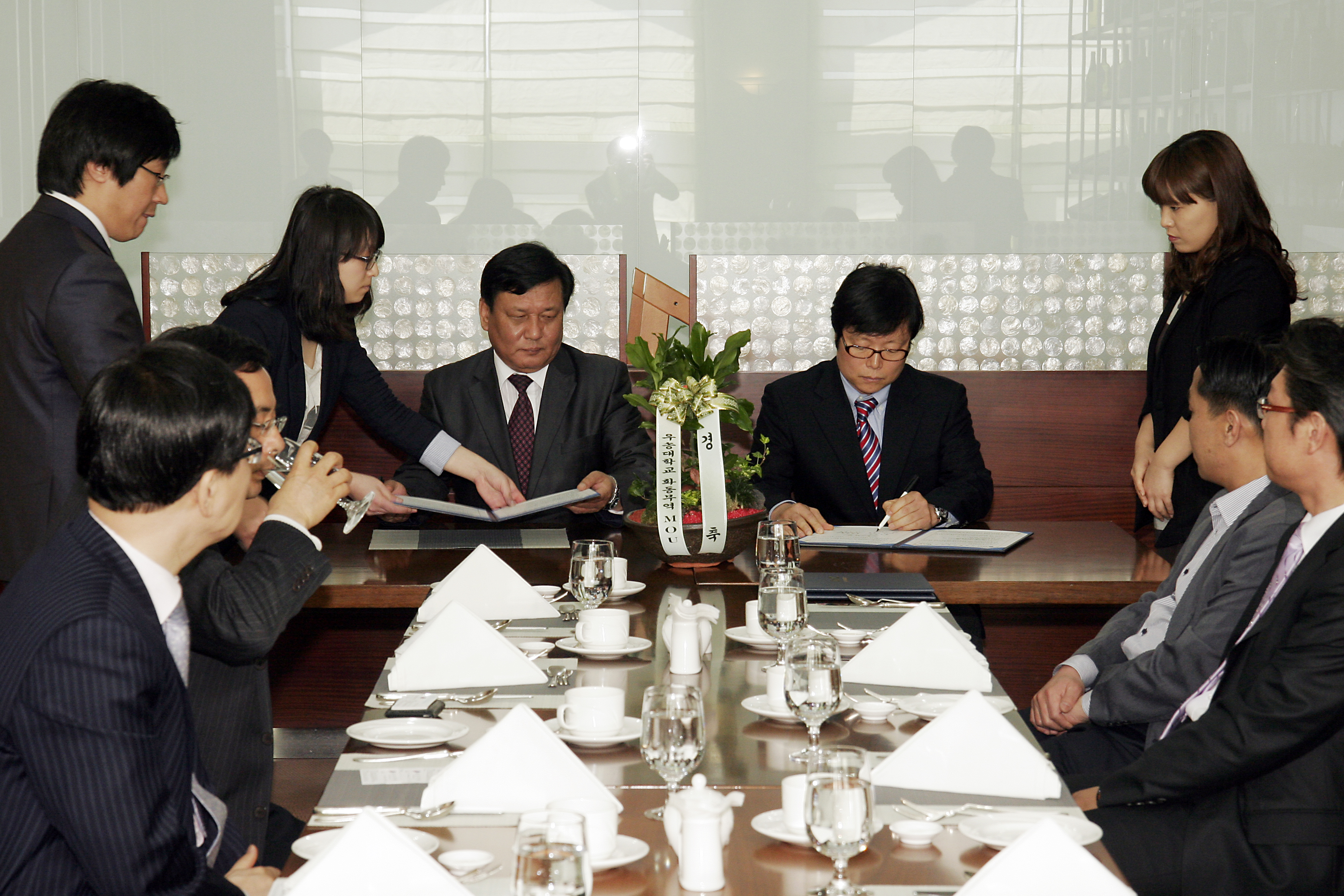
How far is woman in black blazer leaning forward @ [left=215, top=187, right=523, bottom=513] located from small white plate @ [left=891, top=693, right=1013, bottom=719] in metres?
1.68

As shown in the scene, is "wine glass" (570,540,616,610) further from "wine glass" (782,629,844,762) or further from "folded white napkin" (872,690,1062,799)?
"folded white napkin" (872,690,1062,799)

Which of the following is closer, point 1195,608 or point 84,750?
point 84,750

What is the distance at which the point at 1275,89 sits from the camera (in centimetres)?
486

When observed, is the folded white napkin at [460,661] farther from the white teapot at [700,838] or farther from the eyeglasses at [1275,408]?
the eyeglasses at [1275,408]

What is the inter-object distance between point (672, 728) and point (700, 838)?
0.18 metres

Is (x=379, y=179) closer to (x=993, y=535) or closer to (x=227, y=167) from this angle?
(x=227, y=167)

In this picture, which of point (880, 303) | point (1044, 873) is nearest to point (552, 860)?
point (1044, 873)

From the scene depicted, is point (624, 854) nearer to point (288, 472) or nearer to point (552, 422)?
point (288, 472)

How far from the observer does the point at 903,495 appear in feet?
10.9

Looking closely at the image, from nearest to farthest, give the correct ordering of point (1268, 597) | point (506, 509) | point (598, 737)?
point (598, 737)
point (1268, 597)
point (506, 509)

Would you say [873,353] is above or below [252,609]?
above

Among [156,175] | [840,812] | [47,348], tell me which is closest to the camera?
[840,812]

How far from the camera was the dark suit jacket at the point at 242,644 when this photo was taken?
72.1 inches

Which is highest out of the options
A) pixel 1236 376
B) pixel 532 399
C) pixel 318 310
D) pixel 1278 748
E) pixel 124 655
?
pixel 318 310
